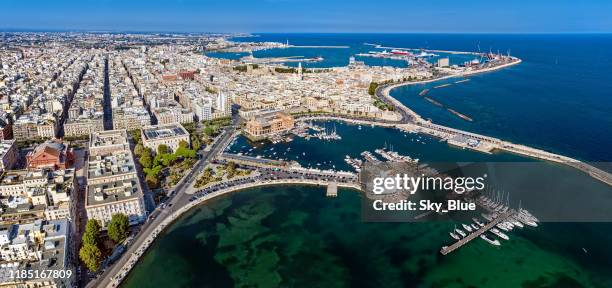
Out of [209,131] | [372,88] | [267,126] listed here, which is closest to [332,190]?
[267,126]

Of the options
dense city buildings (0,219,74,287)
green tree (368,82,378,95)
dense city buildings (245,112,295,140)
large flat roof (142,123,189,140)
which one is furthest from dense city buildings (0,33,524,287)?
green tree (368,82,378,95)

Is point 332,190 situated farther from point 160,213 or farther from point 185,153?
point 185,153

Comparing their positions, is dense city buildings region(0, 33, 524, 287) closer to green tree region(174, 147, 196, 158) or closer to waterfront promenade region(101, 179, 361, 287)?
green tree region(174, 147, 196, 158)

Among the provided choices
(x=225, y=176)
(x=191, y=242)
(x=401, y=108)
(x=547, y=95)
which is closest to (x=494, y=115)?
(x=401, y=108)

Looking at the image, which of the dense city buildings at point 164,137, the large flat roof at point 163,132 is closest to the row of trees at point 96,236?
the dense city buildings at point 164,137

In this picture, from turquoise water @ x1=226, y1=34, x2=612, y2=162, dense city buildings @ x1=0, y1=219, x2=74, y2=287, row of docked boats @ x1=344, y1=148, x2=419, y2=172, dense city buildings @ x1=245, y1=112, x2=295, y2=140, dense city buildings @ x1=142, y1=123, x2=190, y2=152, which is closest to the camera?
dense city buildings @ x1=0, y1=219, x2=74, y2=287

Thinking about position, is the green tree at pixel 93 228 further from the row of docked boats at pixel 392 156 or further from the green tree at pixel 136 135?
the row of docked boats at pixel 392 156

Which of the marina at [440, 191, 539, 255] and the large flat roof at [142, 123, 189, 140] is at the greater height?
the large flat roof at [142, 123, 189, 140]
